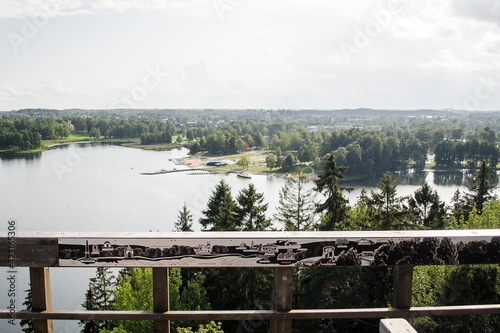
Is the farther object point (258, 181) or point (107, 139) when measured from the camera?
point (107, 139)

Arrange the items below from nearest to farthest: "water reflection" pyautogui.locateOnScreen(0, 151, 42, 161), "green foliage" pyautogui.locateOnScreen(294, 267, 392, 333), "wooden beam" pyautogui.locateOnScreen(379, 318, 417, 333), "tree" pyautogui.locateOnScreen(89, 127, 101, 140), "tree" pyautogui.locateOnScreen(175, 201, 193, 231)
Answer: "wooden beam" pyautogui.locateOnScreen(379, 318, 417, 333) < "green foliage" pyautogui.locateOnScreen(294, 267, 392, 333) < "tree" pyautogui.locateOnScreen(175, 201, 193, 231) < "water reflection" pyautogui.locateOnScreen(0, 151, 42, 161) < "tree" pyautogui.locateOnScreen(89, 127, 101, 140)

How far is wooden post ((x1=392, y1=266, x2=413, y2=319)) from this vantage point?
7.04 ft

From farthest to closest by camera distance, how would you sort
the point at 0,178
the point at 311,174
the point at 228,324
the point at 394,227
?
the point at 311,174 → the point at 0,178 → the point at 394,227 → the point at 228,324

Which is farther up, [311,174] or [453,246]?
[453,246]

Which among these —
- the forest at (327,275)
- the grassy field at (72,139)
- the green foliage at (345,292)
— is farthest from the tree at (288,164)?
the green foliage at (345,292)

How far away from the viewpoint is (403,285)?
2.15 m

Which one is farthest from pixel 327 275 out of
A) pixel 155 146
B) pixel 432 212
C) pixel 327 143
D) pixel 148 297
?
pixel 155 146

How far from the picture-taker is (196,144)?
3853 inches

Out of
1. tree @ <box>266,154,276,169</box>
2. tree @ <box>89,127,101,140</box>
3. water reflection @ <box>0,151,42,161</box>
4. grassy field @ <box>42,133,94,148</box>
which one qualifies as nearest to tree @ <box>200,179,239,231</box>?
tree @ <box>266,154,276,169</box>

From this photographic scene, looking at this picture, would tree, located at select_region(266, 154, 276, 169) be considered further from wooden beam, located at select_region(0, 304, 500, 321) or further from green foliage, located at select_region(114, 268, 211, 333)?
wooden beam, located at select_region(0, 304, 500, 321)

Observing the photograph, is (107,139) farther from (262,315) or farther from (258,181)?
(262,315)

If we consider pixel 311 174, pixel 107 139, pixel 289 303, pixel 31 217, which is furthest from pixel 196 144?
pixel 289 303

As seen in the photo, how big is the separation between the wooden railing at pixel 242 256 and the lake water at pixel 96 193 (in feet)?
61.7

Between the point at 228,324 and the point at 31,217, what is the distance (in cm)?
3163
